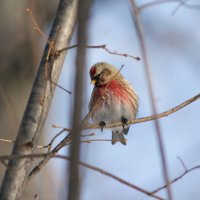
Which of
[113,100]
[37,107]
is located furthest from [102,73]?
[37,107]

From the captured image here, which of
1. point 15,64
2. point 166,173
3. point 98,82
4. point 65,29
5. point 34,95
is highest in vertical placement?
point 15,64

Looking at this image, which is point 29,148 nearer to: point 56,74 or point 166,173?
point 56,74

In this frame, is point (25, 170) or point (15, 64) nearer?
point (25, 170)

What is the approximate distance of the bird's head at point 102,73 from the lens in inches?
200

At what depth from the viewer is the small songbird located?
4762 millimetres

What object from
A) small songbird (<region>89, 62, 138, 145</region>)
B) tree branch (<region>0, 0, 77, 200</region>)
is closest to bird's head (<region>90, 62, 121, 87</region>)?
small songbird (<region>89, 62, 138, 145</region>)

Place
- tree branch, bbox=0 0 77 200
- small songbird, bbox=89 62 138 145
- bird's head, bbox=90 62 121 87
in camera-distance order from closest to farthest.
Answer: tree branch, bbox=0 0 77 200 → small songbird, bbox=89 62 138 145 → bird's head, bbox=90 62 121 87

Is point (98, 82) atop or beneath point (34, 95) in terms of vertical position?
atop

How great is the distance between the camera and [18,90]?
5.61 meters

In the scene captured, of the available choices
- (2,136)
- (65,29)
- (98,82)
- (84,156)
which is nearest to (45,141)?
(2,136)

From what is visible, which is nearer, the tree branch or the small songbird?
the tree branch

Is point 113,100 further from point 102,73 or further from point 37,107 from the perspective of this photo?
point 37,107

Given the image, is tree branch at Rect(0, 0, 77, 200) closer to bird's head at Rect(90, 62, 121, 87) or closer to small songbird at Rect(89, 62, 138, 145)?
small songbird at Rect(89, 62, 138, 145)

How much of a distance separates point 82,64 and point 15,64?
4550 mm
